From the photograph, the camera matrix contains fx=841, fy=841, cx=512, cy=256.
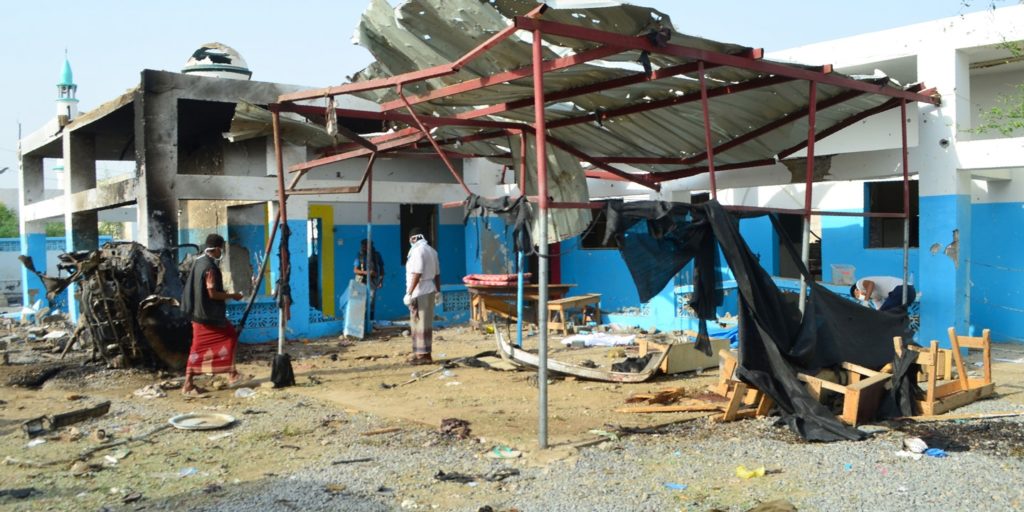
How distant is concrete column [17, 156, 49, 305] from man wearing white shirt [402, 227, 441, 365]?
13164 mm

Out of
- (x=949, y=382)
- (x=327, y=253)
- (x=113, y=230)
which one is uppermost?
(x=113, y=230)

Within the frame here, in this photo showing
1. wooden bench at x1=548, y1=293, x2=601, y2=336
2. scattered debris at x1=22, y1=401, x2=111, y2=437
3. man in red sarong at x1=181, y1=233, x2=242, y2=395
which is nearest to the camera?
scattered debris at x1=22, y1=401, x2=111, y2=437

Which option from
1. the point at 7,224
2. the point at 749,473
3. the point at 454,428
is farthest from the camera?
the point at 7,224

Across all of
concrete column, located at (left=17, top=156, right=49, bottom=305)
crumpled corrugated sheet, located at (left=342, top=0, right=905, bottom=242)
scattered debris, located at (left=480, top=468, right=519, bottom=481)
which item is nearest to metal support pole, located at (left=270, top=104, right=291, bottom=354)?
crumpled corrugated sheet, located at (left=342, top=0, right=905, bottom=242)

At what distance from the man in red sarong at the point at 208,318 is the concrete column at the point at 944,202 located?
Answer: 8119 millimetres

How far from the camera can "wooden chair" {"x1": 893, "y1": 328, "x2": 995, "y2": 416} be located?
7.22 meters

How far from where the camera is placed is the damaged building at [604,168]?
8695 millimetres

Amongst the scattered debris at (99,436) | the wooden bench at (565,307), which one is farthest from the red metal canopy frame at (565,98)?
the wooden bench at (565,307)

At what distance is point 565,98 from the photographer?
852 cm

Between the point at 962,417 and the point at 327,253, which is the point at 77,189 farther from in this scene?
the point at 962,417

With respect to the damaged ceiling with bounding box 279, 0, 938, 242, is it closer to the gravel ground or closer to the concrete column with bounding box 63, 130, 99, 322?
the gravel ground

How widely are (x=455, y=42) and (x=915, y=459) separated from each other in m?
4.72

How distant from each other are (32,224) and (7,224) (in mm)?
20941

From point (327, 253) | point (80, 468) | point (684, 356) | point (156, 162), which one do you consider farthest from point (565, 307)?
point (80, 468)
